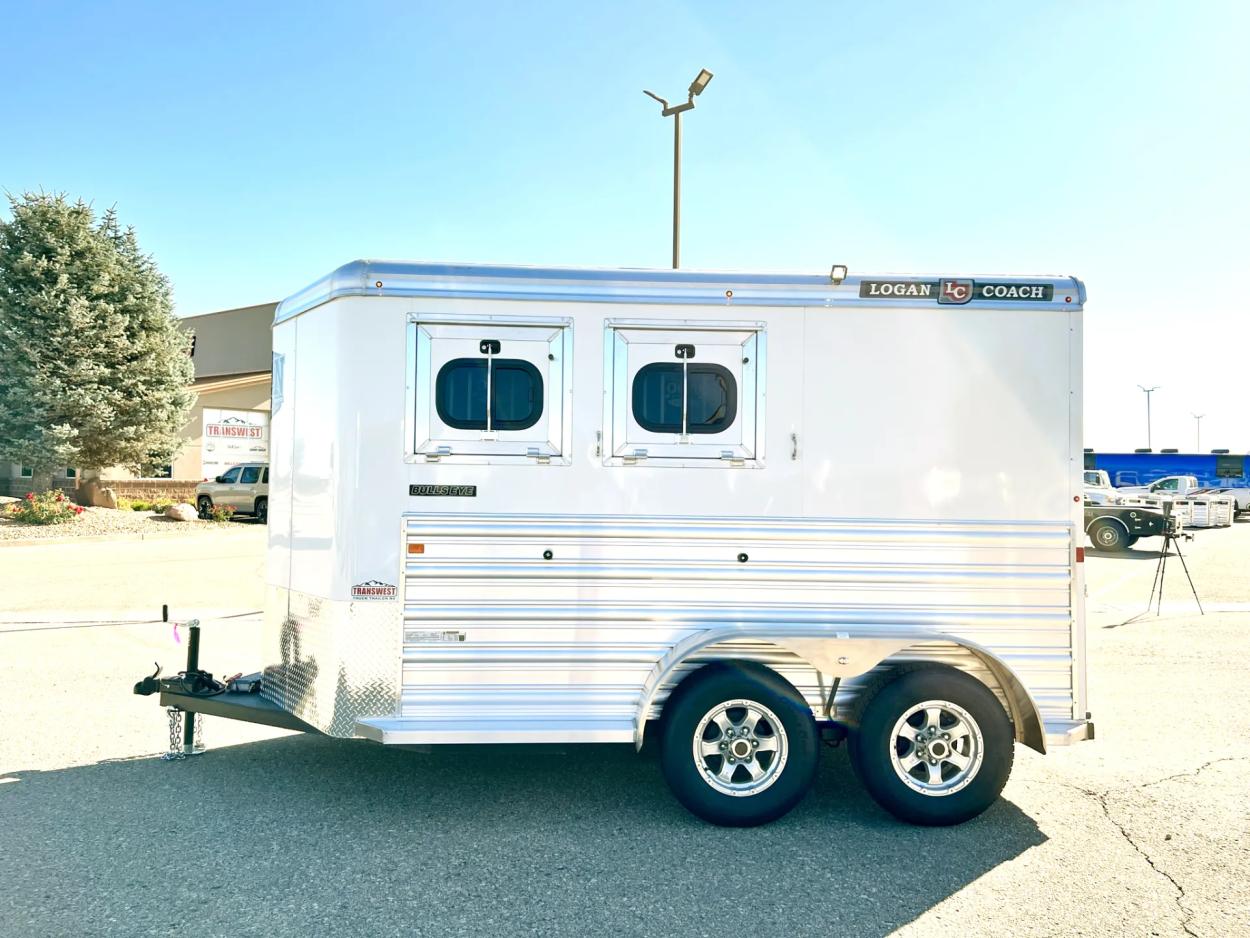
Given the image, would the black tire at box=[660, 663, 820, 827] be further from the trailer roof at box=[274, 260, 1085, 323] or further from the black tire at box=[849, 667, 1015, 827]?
the trailer roof at box=[274, 260, 1085, 323]

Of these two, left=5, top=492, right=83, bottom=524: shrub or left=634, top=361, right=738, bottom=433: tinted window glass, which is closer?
left=634, top=361, right=738, bottom=433: tinted window glass

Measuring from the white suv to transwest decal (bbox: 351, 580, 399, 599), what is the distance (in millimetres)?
22868

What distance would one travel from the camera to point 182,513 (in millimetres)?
23531

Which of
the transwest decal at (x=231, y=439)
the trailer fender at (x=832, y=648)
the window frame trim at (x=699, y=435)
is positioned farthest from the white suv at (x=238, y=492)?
the trailer fender at (x=832, y=648)

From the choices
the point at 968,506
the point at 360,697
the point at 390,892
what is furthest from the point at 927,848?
the point at 360,697

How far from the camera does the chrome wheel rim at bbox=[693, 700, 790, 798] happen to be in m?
4.38

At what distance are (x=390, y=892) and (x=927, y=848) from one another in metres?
2.56

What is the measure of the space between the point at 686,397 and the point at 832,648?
1.49 meters

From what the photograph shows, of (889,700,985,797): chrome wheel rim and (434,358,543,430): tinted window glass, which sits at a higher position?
(434,358,543,430): tinted window glass

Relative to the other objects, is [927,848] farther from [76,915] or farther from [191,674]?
[191,674]

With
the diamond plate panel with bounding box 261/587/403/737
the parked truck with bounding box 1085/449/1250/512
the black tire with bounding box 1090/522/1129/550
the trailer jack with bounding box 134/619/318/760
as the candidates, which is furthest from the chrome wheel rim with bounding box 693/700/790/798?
the parked truck with bounding box 1085/449/1250/512

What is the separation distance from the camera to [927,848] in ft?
14.0

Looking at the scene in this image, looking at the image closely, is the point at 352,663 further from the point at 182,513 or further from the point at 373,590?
the point at 182,513

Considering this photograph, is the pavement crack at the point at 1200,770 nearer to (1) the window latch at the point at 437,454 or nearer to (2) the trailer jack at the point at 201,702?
(1) the window latch at the point at 437,454
